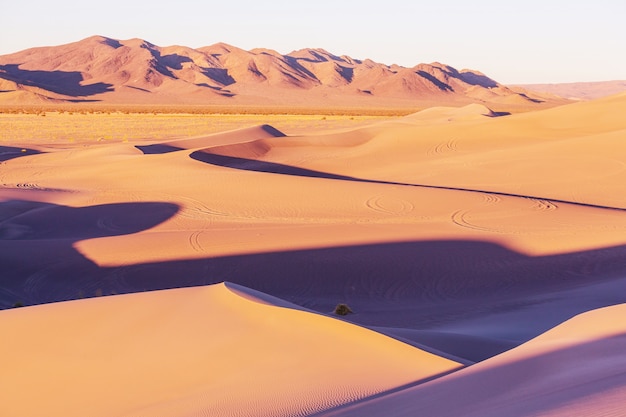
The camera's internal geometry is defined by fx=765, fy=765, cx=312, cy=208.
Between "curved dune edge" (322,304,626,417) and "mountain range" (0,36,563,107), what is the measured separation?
10270 cm

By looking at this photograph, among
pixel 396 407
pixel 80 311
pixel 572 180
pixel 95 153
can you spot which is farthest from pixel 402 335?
pixel 95 153

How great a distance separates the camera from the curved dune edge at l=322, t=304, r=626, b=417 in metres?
3.86

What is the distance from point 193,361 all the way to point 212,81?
141 meters

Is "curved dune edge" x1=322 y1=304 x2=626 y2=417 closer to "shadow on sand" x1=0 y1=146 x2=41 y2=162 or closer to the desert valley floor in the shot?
the desert valley floor

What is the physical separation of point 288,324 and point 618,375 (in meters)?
2.79

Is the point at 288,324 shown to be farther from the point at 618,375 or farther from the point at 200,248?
the point at 200,248

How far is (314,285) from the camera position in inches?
444

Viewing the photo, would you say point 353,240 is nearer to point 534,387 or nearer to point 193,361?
point 193,361

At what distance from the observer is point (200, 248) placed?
12867 millimetres

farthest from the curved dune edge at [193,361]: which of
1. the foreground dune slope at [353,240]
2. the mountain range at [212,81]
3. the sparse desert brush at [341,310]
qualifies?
the mountain range at [212,81]

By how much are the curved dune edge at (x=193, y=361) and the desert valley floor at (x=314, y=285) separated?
0.02 metres

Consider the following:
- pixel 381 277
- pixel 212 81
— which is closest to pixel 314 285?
pixel 381 277

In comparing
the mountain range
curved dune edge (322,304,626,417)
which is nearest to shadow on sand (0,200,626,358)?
curved dune edge (322,304,626,417)

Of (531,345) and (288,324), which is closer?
(531,345)
